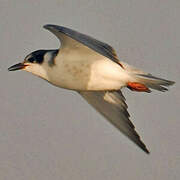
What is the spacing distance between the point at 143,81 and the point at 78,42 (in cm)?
138

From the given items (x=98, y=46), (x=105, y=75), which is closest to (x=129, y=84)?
(x=105, y=75)

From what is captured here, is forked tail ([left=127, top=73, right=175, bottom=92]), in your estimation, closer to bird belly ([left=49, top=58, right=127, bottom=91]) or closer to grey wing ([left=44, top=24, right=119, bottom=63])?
bird belly ([left=49, top=58, right=127, bottom=91])

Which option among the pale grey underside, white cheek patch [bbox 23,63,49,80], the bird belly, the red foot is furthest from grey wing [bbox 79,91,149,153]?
the bird belly

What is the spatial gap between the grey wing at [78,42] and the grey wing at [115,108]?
2.07 metres

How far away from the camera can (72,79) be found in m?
16.2

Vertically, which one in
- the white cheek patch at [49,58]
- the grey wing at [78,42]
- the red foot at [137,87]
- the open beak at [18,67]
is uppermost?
the grey wing at [78,42]

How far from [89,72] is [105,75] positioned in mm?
289

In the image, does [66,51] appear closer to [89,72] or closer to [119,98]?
[89,72]

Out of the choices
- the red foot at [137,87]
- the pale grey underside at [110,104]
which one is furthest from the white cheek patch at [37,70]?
the red foot at [137,87]

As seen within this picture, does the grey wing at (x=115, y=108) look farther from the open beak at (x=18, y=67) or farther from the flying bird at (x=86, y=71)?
the open beak at (x=18, y=67)

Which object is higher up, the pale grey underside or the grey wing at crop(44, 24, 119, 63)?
the grey wing at crop(44, 24, 119, 63)

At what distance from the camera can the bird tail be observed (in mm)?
15865

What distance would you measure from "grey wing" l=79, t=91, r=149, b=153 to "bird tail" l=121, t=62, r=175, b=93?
1170 millimetres

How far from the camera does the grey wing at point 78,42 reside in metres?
14.8
